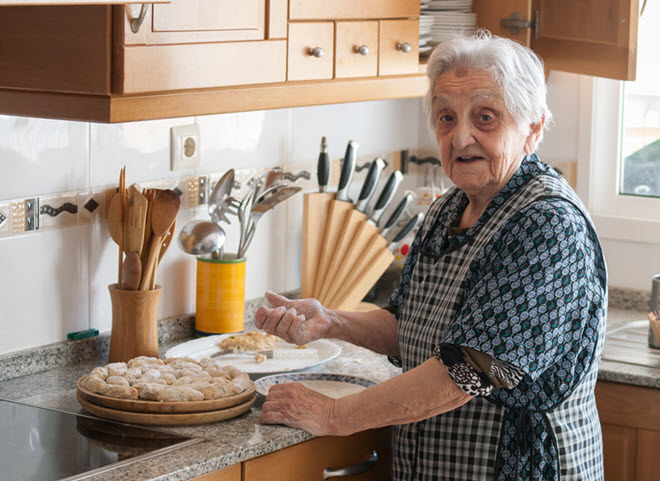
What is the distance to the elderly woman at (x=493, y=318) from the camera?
154cm

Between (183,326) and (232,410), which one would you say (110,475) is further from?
(183,326)

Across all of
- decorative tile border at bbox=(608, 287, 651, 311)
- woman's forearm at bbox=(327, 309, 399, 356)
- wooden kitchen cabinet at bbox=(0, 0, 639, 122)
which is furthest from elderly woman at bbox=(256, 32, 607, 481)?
decorative tile border at bbox=(608, 287, 651, 311)

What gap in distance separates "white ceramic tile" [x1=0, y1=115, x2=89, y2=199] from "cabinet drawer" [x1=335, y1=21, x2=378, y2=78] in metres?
0.57

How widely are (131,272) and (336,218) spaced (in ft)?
2.48

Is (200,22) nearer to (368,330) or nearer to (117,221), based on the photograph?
(117,221)

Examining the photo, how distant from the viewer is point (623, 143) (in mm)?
2795

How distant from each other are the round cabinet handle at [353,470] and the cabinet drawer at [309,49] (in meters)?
0.80

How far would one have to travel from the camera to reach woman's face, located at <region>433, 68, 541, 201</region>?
1671mm

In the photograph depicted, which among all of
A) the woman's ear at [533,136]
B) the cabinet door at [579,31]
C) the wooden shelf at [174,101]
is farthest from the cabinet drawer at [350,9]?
the woman's ear at [533,136]

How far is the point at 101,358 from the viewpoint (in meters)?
2.08

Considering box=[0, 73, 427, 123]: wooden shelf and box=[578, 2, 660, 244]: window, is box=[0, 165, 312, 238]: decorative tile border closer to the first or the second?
box=[0, 73, 427, 123]: wooden shelf

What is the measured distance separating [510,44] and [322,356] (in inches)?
33.3

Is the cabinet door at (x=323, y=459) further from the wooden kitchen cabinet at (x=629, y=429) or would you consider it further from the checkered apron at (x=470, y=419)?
the wooden kitchen cabinet at (x=629, y=429)

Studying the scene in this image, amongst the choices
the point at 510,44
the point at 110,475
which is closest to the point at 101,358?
the point at 110,475
